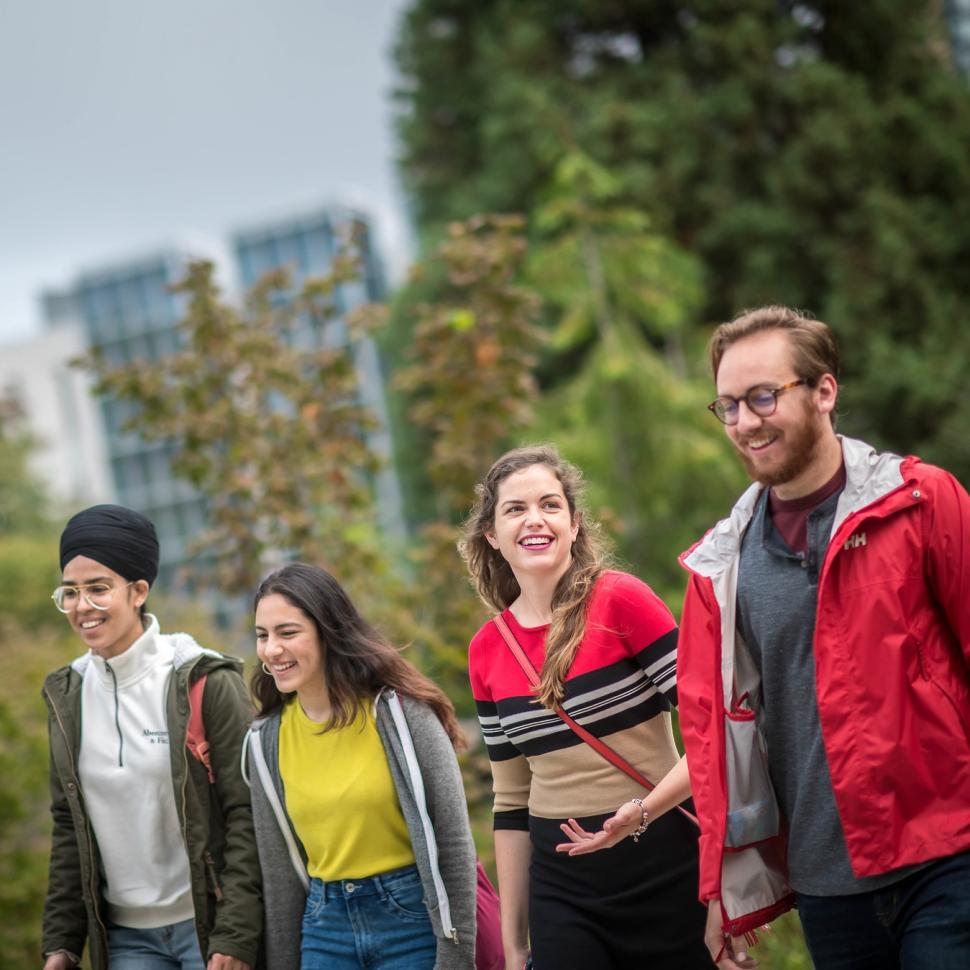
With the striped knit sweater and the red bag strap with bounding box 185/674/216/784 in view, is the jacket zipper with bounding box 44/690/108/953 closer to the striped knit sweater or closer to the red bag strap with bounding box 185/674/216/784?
the red bag strap with bounding box 185/674/216/784

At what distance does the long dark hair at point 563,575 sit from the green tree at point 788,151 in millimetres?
13162

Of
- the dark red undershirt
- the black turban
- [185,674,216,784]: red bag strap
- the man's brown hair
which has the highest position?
the man's brown hair

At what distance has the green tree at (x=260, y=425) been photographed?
829 cm

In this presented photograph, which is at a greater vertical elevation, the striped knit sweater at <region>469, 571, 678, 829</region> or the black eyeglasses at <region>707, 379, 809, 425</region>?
the black eyeglasses at <region>707, 379, 809, 425</region>

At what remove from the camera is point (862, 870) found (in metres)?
2.82

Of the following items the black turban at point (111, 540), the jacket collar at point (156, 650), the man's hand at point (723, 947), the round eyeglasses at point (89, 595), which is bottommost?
the man's hand at point (723, 947)

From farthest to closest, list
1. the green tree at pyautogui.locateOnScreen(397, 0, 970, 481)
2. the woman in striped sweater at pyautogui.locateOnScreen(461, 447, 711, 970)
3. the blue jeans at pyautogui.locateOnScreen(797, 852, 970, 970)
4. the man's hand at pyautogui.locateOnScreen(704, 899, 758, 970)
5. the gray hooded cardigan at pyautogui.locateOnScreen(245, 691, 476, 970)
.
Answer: the green tree at pyautogui.locateOnScreen(397, 0, 970, 481)
the gray hooded cardigan at pyautogui.locateOnScreen(245, 691, 476, 970)
the woman in striped sweater at pyautogui.locateOnScreen(461, 447, 711, 970)
the man's hand at pyautogui.locateOnScreen(704, 899, 758, 970)
the blue jeans at pyautogui.locateOnScreen(797, 852, 970, 970)

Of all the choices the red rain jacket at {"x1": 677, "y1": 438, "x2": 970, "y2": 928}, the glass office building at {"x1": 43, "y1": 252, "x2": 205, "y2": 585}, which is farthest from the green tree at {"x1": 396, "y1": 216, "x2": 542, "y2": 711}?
the glass office building at {"x1": 43, "y1": 252, "x2": 205, "y2": 585}

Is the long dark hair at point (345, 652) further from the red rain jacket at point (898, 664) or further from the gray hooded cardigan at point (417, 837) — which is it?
the red rain jacket at point (898, 664)

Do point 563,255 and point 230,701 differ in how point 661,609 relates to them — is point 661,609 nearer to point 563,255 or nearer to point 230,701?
point 230,701

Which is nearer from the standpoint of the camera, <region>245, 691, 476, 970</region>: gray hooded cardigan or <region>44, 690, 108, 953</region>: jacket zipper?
<region>245, 691, 476, 970</region>: gray hooded cardigan

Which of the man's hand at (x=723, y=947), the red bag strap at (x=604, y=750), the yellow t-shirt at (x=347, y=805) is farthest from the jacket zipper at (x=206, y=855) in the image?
the man's hand at (x=723, y=947)

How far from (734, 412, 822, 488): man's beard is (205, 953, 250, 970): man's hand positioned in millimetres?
2277

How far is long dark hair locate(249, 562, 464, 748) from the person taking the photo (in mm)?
4035
